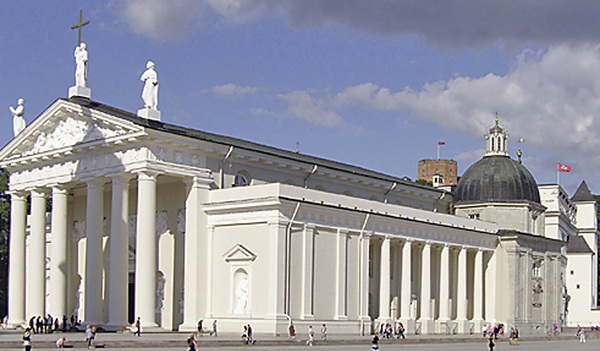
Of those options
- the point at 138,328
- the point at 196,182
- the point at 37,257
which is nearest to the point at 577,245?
the point at 196,182

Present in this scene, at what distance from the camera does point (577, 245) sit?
96.9 m

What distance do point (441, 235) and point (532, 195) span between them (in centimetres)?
1472

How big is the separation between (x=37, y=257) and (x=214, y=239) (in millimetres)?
12308

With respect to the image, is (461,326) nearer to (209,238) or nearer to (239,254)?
(239,254)

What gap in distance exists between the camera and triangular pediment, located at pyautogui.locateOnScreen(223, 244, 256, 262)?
152 ft

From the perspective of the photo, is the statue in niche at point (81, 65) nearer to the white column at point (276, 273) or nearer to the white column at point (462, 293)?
the white column at point (276, 273)

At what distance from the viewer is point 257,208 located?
46250mm

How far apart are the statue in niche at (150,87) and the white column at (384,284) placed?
51.1 ft

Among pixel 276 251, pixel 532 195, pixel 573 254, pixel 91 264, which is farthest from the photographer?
pixel 573 254

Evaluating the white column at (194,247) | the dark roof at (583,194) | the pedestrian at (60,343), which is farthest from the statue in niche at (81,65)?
the dark roof at (583,194)

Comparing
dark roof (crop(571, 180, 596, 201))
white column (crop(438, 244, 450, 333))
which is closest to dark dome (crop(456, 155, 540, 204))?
white column (crop(438, 244, 450, 333))

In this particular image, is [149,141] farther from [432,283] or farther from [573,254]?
[573,254]

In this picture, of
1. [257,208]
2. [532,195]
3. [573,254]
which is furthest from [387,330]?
[573,254]

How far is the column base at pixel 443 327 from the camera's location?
5838cm
